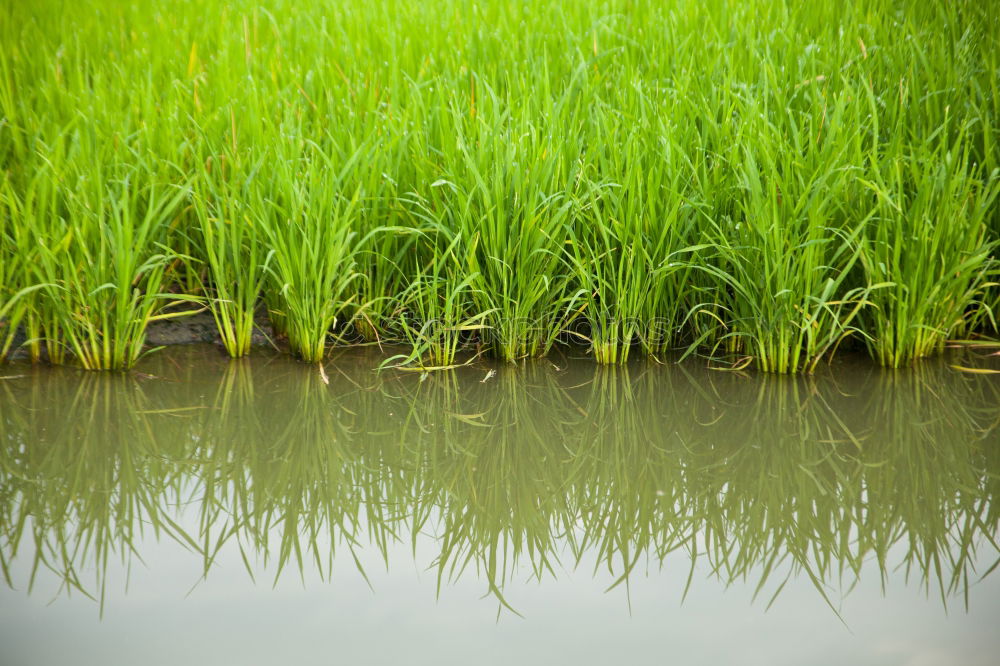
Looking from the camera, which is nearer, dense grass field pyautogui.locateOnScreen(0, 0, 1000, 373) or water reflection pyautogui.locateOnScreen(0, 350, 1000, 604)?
water reflection pyautogui.locateOnScreen(0, 350, 1000, 604)

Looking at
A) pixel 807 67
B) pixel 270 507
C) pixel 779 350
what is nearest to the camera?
pixel 270 507

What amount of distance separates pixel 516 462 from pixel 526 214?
777mm

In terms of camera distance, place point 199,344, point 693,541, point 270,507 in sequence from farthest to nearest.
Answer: point 199,344, point 270,507, point 693,541

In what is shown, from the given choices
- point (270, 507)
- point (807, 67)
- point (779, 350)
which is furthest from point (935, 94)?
point (270, 507)

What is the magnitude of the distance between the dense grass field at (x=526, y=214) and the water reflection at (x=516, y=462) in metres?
0.16

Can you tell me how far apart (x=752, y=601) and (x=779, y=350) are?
1.09 meters

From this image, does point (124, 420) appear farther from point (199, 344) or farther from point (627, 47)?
point (627, 47)

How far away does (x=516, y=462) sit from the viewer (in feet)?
6.45

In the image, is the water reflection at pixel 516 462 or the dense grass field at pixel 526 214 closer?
the water reflection at pixel 516 462

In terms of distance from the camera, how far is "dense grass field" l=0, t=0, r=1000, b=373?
94.3 inches

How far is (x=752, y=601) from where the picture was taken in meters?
1.45

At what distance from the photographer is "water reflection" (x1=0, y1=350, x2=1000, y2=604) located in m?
1.63

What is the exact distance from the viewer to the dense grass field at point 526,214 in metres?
2.40

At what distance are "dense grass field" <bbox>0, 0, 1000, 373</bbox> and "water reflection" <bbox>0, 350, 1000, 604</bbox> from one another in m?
0.16
